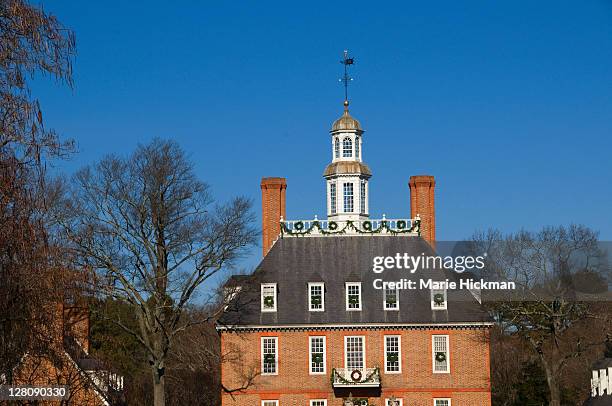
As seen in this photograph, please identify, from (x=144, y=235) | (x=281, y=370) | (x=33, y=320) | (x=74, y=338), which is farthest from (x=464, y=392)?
(x=33, y=320)

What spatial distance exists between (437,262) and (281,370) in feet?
29.2

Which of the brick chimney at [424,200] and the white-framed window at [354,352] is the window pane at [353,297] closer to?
the white-framed window at [354,352]

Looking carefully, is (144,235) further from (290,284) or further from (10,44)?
(10,44)

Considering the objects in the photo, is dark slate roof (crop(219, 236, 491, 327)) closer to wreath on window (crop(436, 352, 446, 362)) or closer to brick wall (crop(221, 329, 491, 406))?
brick wall (crop(221, 329, 491, 406))

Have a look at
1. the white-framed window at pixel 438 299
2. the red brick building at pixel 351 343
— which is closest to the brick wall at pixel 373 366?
the red brick building at pixel 351 343

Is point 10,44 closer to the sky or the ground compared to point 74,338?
closer to the sky

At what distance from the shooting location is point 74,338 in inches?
1106

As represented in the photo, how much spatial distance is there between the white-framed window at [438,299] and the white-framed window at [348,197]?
274 inches

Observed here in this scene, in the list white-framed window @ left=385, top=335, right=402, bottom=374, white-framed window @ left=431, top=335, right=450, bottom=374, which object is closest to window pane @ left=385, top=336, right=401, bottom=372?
white-framed window @ left=385, top=335, right=402, bottom=374

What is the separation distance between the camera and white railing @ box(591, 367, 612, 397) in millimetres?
47578

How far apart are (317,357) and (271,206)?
900cm

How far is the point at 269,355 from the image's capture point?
50406 mm

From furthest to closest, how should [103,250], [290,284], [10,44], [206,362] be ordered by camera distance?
[206,362], [290,284], [103,250], [10,44]

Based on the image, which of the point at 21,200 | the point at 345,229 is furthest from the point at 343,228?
the point at 21,200
